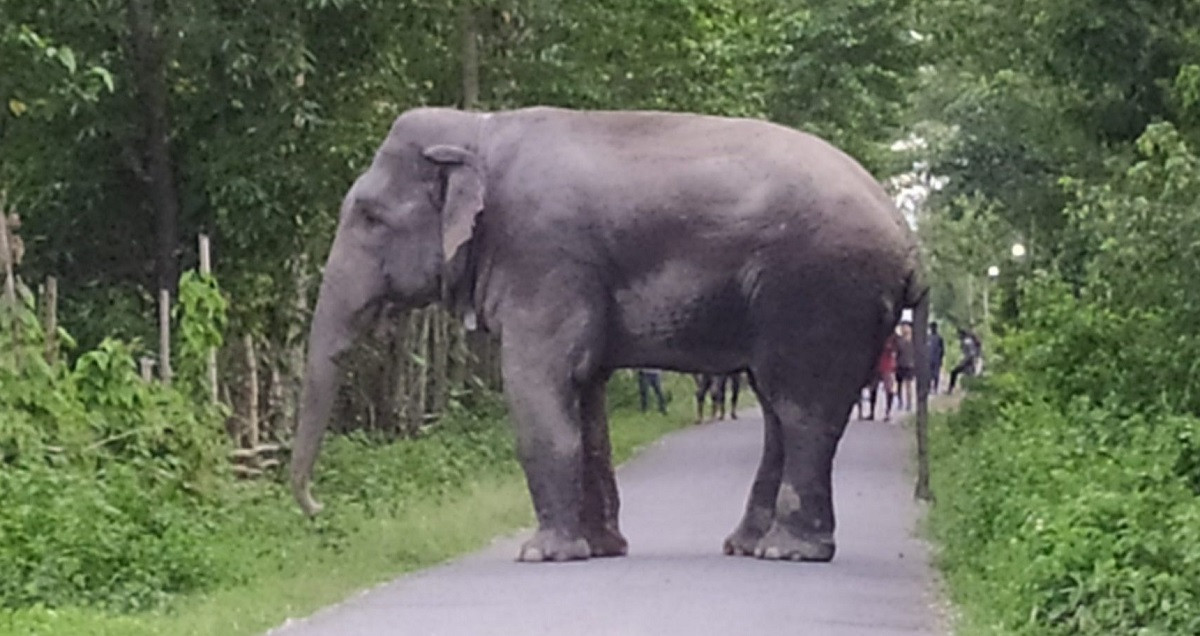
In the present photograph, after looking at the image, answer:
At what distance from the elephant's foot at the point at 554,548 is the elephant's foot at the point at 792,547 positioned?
1.04m

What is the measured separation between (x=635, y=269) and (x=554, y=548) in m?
1.67

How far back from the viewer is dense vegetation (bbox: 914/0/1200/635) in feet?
38.7

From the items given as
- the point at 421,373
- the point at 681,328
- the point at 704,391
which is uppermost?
the point at 681,328

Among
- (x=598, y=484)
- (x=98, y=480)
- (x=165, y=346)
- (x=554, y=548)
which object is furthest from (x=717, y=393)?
(x=98, y=480)

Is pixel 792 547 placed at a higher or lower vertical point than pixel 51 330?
lower

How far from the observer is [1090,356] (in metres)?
20.2

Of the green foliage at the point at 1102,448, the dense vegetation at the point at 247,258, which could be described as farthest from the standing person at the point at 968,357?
the green foliage at the point at 1102,448

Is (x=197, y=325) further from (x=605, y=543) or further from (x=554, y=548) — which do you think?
(x=554, y=548)

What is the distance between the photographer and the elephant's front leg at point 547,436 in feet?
52.5

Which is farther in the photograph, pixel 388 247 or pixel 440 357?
pixel 440 357

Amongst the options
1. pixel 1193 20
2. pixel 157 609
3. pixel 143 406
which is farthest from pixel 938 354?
pixel 157 609

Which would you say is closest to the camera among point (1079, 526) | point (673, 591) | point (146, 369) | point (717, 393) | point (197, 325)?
point (1079, 526)

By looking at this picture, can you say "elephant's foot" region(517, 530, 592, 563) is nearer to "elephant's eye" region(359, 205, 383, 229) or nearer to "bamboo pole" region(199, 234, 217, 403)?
"elephant's eye" region(359, 205, 383, 229)

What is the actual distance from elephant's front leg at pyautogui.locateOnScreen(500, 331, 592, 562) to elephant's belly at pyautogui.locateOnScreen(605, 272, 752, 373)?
1.43ft
